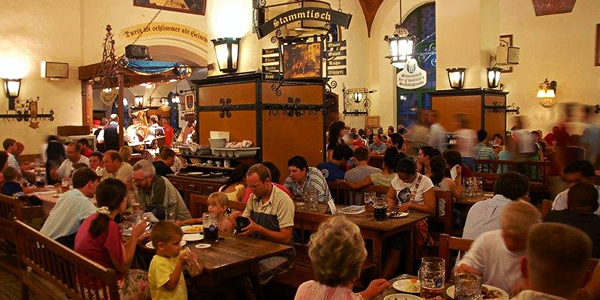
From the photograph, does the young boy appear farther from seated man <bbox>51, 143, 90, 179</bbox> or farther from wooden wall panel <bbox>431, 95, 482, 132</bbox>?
wooden wall panel <bbox>431, 95, 482, 132</bbox>

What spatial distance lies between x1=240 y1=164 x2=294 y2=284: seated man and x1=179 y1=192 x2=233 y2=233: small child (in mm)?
208

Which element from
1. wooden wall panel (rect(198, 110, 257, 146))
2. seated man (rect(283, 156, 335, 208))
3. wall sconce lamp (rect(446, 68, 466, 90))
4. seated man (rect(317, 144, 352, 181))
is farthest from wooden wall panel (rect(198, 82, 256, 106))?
wall sconce lamp (rect(446, 68, 466, 90))

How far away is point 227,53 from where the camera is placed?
857 cm

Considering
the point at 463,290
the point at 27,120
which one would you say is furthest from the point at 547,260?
the point at 27,120

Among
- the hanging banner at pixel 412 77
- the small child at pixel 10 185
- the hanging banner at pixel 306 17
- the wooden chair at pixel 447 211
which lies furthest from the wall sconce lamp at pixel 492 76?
the small child at pixel 10 185

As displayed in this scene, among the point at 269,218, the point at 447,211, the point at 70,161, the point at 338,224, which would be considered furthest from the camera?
the point at 70,161

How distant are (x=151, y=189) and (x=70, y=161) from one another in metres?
3.11

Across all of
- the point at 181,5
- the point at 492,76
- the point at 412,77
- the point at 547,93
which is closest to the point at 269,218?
the point at 492,76

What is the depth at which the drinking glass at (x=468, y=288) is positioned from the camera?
2.71m

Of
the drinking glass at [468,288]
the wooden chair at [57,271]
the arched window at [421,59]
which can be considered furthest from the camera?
the arched window at [421,59]

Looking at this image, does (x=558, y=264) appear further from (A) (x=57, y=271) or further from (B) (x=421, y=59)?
(B) (x=421, y=59)

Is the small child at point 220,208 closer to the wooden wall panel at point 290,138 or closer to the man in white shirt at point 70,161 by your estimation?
the wooden wall panel at point 290,138

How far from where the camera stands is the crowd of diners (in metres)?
2.16

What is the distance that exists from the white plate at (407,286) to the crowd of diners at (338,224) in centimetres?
19
